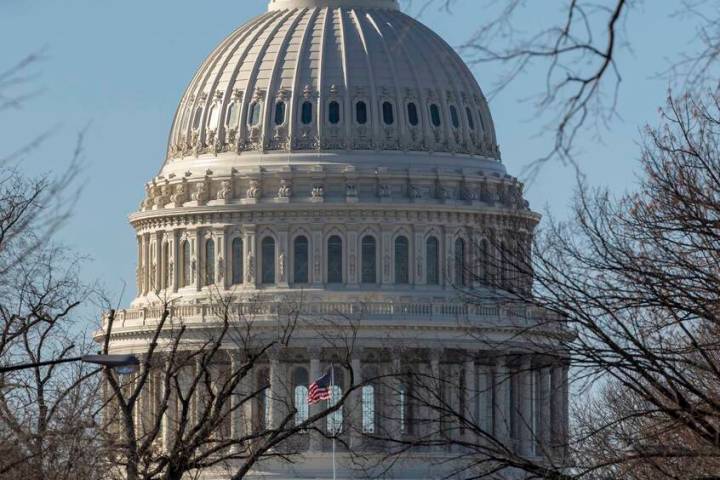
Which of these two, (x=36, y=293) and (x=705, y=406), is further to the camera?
(x=36, y=293)

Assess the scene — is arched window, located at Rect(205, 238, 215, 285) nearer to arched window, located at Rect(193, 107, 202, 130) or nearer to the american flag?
arched window, located at Rect(193, 107, 202, 130)

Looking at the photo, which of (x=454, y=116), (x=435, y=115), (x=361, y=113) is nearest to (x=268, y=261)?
(x=361, y=113)

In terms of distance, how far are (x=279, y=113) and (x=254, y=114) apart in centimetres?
148

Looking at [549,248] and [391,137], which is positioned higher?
[391,137]

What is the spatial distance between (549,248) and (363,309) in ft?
383

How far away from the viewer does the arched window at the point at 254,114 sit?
176 meters

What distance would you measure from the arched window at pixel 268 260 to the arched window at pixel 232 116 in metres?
7.59

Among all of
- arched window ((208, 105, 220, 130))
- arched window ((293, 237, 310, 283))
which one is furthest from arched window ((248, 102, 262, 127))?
arched window ((293, 237, 310, 283))

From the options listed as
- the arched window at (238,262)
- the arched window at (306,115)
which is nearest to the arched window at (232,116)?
the arched window at (306,115)

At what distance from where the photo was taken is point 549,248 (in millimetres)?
50656

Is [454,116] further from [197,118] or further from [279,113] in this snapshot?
[197,118]

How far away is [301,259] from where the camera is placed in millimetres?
173125

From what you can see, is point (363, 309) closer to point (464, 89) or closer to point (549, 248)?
point (464, 89)

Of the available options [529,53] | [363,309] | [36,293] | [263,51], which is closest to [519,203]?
[363,309]
